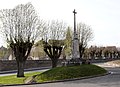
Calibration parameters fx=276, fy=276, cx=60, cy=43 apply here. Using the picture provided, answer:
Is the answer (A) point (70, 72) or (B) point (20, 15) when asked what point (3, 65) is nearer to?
(B) point (20, 15)

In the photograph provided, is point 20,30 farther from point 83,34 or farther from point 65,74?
point 83,34

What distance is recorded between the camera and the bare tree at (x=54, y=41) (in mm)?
45906

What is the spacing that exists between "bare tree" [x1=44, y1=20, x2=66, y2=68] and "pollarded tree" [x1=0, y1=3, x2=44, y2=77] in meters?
8.36

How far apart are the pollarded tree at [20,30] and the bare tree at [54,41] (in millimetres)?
8364

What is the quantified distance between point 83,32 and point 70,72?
37105 mm

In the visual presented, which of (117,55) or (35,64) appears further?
(117,55)

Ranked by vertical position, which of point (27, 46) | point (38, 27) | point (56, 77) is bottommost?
point (56, 77)

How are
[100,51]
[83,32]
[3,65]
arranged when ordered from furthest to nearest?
1. [100,51]
2. [83,32]
3. [3,65]

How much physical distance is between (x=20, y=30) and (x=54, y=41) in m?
12.4

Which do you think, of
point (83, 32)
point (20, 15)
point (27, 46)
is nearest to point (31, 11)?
point (20, 15)

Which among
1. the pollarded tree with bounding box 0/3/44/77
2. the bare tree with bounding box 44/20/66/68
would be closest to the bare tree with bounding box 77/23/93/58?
the bare tree with bounding box 44/20/66/68

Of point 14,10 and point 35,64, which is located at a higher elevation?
point 14,10

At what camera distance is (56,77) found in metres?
26.0

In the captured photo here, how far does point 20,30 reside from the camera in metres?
36.1
